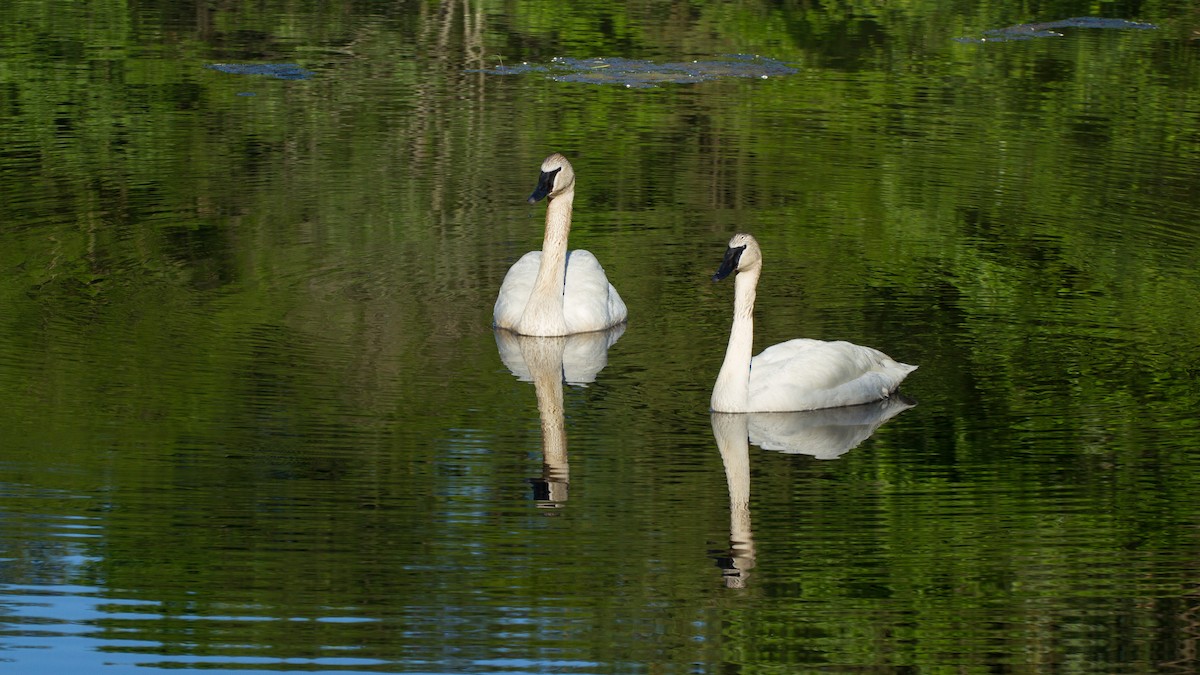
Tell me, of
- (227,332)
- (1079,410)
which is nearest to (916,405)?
(1079,410)

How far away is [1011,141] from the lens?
71.0 feet

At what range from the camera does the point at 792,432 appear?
41.6 ft

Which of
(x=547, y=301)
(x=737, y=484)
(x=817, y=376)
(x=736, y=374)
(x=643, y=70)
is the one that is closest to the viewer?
(x=737, y=484)

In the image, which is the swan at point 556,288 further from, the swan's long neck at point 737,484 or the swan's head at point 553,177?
the swan's long neck at point 737,484

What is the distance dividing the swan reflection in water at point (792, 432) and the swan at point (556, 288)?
2460mm

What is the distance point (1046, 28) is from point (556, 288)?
15051 millimetres

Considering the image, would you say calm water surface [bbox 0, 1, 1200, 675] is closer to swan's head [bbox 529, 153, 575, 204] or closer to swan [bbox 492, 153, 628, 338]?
swan [bbox 492, 153, 628, 338]

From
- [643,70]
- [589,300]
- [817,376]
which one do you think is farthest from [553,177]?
[643,70]

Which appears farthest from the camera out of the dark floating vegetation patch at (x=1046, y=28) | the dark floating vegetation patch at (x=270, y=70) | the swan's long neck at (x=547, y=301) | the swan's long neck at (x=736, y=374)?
the dark floating vegetation patch at (x=1046, y=28)

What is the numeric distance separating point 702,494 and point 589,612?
71.8 inches

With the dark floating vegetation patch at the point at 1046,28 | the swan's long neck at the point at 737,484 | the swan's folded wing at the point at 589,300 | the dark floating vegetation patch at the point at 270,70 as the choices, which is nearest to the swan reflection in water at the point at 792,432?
the swan's long neck at the point at 737,484

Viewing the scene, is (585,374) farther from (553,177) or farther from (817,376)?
(553,177)

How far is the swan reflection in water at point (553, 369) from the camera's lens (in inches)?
463

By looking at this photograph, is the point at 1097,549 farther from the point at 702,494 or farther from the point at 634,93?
the point at 634,93
